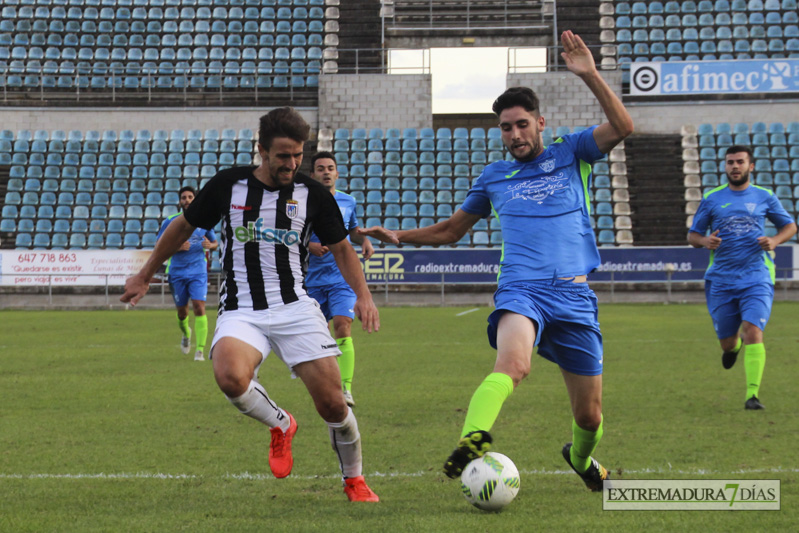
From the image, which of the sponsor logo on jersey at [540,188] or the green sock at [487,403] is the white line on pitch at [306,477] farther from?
the sponsor logo on jersey at [540,188]

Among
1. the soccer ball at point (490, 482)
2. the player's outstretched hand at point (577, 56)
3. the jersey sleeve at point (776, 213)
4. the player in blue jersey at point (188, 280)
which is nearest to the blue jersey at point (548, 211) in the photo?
the player's outstretched hand at point (577, 56)

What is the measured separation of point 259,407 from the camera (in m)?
4.99

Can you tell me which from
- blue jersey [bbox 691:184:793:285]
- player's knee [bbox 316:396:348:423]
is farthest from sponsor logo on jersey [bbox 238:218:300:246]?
blue jersey [bbox 691:184:793:285]

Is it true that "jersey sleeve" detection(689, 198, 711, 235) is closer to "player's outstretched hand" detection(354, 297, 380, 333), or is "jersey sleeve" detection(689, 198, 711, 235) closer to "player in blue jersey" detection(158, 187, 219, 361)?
"player's outstretched hand" detection(354, 297, 380, 333)

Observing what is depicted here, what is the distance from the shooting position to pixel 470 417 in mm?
4000

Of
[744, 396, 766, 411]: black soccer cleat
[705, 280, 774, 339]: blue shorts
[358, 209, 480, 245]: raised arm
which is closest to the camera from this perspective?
[358, 209, 480, 245]: raised arm

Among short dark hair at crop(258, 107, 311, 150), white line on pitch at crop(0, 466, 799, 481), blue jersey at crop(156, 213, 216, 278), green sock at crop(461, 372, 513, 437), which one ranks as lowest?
white line on pitch at crop(0, 466, 799, 481)

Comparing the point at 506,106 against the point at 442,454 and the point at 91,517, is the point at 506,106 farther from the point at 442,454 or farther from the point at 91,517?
the point at 91,517

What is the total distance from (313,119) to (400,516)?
26775 millimetres

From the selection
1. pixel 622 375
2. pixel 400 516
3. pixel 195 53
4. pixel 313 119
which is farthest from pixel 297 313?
pixel 195 53

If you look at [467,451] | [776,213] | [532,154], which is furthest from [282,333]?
[776,213]

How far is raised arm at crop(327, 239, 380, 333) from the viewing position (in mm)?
4914

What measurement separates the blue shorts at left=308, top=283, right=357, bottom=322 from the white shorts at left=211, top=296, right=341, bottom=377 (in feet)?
11.9

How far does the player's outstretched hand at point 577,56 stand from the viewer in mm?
4746
